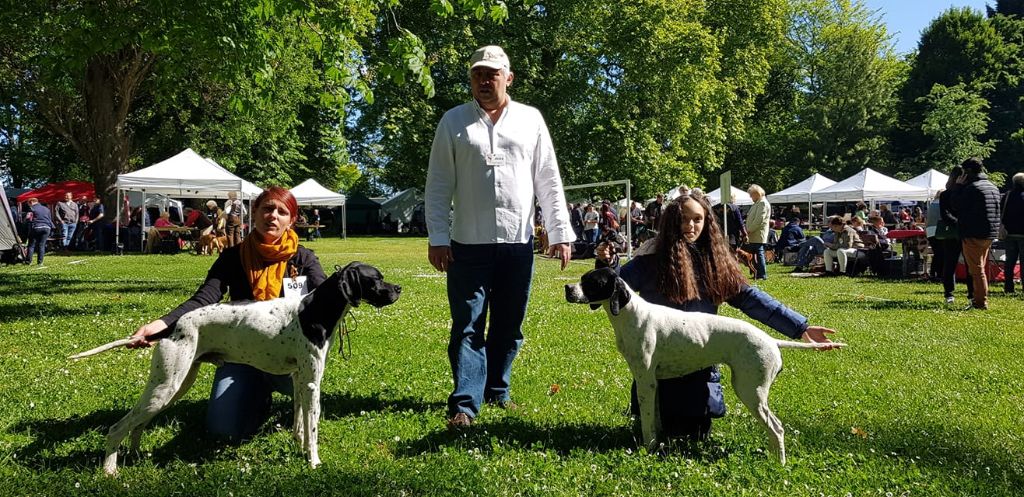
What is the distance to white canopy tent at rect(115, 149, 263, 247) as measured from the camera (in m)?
21.5

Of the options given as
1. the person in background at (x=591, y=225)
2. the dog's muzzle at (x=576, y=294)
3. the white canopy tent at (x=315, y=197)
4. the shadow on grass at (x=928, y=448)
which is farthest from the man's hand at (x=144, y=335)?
the white canopy tent at (x=315, y=197)

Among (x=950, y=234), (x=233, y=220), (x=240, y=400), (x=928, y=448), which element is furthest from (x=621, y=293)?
(x=233, y=220)

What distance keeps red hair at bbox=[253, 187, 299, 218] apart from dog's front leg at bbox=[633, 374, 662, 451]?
2.17 metres

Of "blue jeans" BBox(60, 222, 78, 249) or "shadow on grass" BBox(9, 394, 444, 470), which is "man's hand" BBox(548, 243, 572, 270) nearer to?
"shadow on grass" BBox(9, 394, 444, 470)

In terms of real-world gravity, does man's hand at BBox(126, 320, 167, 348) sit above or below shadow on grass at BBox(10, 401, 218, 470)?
above

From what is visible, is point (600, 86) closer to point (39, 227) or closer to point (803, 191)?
point (803, 191)

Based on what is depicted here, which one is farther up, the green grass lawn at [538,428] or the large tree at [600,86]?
the large tree at [600,86]

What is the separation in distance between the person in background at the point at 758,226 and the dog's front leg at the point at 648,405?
10.8 meters

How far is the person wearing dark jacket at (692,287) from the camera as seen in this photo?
13.3ft

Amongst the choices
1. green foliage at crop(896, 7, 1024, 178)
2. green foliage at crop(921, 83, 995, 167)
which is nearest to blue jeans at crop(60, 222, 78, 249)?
green foliage at crop(921, 83, 995, 167)

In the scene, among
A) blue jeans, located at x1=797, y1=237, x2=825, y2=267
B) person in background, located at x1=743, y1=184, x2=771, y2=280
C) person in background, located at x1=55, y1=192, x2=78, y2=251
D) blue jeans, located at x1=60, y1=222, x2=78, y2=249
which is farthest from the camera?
blue jeans, located at x1=60, y1=222, x2=78, y2=249

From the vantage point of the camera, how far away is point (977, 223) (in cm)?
994

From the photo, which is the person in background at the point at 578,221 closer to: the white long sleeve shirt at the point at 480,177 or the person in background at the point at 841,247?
the person in background at the point at 841,247

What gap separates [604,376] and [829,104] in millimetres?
47123
